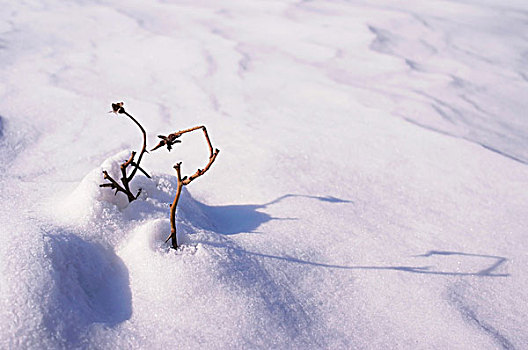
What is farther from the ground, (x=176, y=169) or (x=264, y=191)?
(x=176, y=169)

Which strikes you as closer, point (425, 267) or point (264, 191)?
point (425, 267)

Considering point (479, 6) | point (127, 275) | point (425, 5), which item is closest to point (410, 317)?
point (127, 275)

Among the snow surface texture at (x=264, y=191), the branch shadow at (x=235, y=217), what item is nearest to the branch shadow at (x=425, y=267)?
the snow surface texture at (x=264, y=191)

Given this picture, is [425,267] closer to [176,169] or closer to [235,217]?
[235,217]

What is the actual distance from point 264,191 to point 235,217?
247 mm

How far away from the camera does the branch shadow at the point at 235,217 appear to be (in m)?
1.38

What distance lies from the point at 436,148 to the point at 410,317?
133 centimetres

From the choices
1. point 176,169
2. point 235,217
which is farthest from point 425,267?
point 176,169

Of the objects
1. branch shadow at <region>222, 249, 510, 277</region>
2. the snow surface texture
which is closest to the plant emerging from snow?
the snow surface texture

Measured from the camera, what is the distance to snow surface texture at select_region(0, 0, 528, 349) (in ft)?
3.18

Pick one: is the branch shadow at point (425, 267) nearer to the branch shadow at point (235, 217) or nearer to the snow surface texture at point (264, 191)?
the snow surface texture at point (264, 191)

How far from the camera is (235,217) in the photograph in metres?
1.49

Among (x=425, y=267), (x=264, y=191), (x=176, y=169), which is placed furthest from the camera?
(x=264, y=191)

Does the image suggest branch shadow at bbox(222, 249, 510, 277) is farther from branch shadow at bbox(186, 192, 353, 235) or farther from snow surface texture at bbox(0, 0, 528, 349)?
branch shadow at bbox(186, 192, 353, 235)
